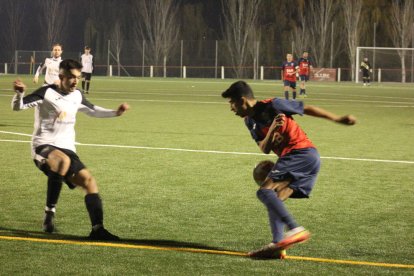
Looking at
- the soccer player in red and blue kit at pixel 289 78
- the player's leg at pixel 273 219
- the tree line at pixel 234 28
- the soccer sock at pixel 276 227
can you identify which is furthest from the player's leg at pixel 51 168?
the tree line at pixel 234 28

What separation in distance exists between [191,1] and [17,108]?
74402mm

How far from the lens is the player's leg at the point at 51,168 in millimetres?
7430

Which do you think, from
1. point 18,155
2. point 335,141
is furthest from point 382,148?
point 18,155

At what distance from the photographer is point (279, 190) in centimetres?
691

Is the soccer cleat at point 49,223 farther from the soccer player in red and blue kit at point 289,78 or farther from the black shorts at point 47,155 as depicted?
the soccer player in red and blue kit at point 289,78

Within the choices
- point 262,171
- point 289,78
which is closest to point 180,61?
point 289,78

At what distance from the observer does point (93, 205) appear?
739cm

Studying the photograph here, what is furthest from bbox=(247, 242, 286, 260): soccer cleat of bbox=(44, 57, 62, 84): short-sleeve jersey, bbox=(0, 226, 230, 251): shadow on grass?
bbox=(44, 57, 62, 84): short-sleeve jersey

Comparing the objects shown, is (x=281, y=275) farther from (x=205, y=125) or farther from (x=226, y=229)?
(x=205, y=125)

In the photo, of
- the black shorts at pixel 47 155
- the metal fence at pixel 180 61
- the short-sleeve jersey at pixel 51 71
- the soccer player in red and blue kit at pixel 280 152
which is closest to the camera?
the soccer player in red and blue kit at pixel 280 152

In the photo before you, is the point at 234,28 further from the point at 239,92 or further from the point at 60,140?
the point at 239,92

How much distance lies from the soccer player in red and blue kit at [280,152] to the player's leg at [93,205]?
142 centimetres

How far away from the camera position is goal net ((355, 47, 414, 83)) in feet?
190

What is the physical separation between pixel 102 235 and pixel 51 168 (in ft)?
2.57
